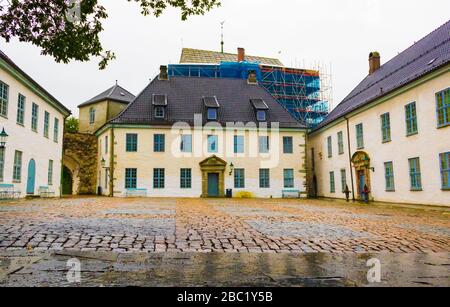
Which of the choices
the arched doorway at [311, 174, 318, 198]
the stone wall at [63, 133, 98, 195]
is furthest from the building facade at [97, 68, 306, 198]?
the arched doorway at [311, 174, 318, 198]

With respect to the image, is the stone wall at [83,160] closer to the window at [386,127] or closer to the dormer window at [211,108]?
the dormer window at [211,108]

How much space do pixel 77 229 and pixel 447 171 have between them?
640 inches

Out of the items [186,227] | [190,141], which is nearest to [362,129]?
[190,141]

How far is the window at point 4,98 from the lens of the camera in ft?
62.6

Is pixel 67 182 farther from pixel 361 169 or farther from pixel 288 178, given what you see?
pixel 361 169

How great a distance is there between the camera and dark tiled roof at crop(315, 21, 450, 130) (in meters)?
20.4

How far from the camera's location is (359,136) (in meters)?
26.6

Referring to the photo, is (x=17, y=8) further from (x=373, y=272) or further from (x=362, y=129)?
A: (x=362, y=129)

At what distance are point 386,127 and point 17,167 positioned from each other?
2129 cm

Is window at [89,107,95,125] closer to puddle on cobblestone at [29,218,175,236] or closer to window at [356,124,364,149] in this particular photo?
window at [356,124,364,149]

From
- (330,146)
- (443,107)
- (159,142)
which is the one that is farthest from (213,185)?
(443,107)

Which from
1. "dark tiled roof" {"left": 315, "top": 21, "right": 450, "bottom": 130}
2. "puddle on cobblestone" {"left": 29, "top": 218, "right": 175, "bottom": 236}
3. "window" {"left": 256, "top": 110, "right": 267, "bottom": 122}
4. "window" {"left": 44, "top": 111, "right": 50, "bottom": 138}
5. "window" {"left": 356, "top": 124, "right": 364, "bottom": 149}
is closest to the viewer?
"puddle on cobblestone" {"left": 29, "top": 218, "right": 175, "bottom": 236}

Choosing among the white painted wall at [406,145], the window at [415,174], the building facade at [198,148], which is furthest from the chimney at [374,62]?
the window at [415,174]

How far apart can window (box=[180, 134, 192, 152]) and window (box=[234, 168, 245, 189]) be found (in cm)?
445
